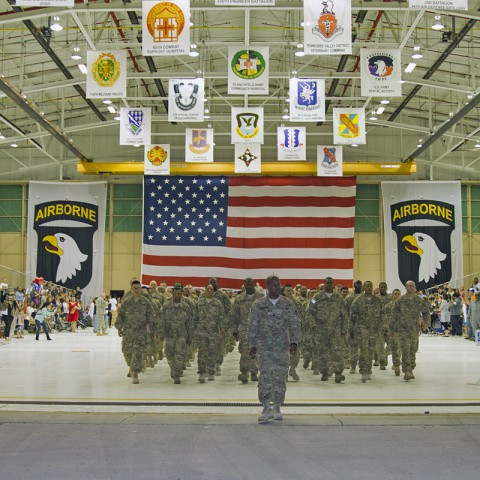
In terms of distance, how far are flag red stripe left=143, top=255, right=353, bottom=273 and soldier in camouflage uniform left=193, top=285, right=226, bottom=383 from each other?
868 inches

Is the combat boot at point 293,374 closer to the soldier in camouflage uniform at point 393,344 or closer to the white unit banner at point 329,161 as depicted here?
the soldier in camouflage uniform at point 393,344

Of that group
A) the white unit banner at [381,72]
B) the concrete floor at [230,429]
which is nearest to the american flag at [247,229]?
the white unit banner at [381,72]

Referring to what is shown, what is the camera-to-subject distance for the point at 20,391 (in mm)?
10594

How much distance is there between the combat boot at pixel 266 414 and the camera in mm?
7785

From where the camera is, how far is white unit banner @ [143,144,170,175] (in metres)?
27.6

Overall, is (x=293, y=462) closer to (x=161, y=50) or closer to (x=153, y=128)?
(x=161, y=50)

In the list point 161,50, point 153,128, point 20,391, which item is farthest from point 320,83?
point 153,128

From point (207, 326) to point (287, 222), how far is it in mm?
22957

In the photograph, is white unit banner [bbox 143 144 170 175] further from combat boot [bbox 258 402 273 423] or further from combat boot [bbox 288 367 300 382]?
combat boot [bbox 258 402 273 423]

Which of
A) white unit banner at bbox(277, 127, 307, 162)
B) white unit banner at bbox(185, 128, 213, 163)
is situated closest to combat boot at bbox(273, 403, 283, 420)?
white unit banner at bbox(277, 127, 307, 162)

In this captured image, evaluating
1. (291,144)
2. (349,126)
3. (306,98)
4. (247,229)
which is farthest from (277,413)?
(247,229)

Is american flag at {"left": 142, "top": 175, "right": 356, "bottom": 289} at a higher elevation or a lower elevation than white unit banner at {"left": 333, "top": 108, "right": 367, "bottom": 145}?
lower

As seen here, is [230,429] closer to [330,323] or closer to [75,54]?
[330,323]

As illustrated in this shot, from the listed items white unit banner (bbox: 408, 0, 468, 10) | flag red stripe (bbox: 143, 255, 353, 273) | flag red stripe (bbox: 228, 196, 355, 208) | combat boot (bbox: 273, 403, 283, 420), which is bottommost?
combat boot (bbox: 273, 403, 283, 420)
